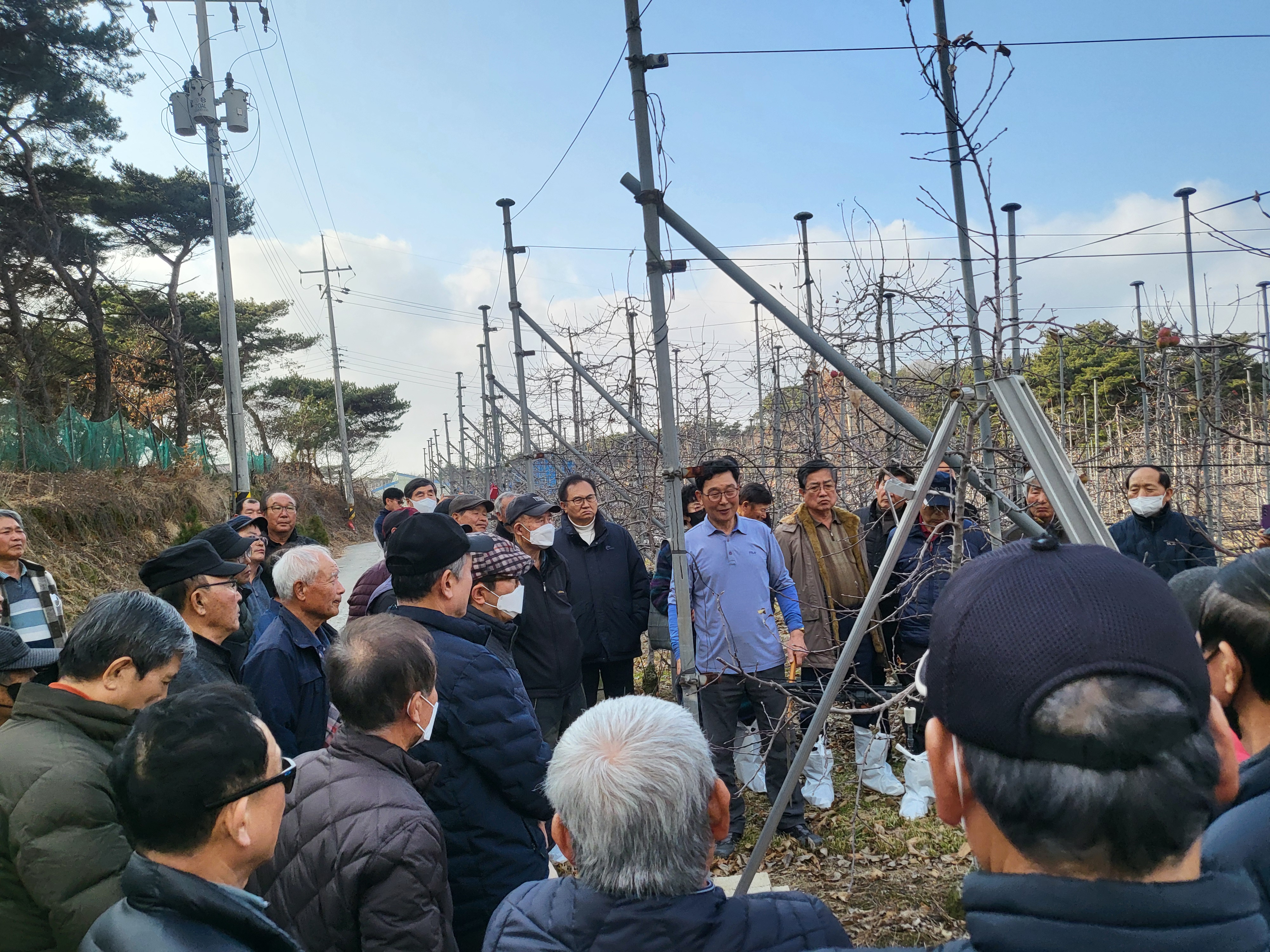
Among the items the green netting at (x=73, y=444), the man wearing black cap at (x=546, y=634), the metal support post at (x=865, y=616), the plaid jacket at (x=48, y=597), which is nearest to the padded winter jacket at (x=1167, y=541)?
the metal support post at (x=865, y=616)

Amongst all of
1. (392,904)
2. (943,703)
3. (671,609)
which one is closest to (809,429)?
(671,609)

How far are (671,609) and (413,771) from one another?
7.85ft

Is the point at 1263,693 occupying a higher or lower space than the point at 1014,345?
lower

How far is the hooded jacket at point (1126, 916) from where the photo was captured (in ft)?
2.42

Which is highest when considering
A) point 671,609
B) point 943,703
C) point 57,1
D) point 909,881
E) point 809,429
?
point 57,1

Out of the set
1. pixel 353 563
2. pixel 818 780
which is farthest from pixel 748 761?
pixel 353 563

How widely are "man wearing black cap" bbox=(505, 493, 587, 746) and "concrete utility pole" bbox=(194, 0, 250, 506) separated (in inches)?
382

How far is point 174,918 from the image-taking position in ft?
4.66

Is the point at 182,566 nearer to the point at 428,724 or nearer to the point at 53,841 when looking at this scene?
the point at 53,841

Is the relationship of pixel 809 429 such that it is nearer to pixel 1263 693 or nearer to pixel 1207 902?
pixel 1263 693

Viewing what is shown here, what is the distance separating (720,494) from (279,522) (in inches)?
132

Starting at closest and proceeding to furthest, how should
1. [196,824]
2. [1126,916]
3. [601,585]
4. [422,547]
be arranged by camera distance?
1. [1126,916]
2. [196,824]
3. [422,547]
4. [601,585]

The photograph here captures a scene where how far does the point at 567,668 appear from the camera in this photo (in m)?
4.54

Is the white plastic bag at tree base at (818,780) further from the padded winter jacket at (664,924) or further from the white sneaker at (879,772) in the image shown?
the padded winter jacket at (664,924)
